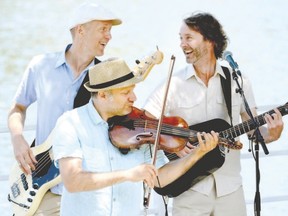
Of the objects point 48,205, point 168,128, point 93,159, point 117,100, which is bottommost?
point 48,205

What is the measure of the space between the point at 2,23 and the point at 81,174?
36.4 ft

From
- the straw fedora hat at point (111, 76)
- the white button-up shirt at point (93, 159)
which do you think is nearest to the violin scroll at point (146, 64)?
the straw fedora hat at point (111, 76)

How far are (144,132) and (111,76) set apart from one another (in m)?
0.41

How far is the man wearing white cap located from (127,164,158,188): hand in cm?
84

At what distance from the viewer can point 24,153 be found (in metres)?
3.63

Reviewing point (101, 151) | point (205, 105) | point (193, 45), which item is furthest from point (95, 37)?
point (101, 151)

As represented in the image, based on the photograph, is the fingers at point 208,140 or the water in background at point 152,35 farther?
the water in background at point 152,35

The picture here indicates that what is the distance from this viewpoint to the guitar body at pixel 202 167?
3732 mm

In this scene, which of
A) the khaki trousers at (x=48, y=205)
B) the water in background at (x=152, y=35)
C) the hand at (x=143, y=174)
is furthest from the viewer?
the water in background at (x=152, y=35)

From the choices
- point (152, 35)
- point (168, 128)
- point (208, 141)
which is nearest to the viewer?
point (208, 141)

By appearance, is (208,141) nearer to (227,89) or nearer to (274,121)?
(274,121)

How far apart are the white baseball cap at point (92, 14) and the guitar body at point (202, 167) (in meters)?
0.54

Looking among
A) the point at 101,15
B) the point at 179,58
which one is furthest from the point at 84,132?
the point at 179,58

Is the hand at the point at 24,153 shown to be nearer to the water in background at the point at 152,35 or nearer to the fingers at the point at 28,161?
the fingers at the point at 28,161
